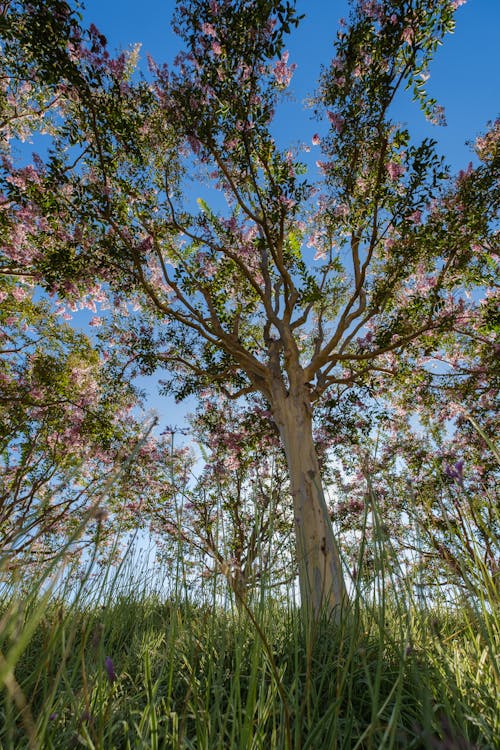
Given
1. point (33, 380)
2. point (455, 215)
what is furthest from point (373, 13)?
point (33, 380)

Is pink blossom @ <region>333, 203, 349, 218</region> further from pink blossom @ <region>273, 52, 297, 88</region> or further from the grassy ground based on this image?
the grassy ground

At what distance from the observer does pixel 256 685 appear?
107 cm

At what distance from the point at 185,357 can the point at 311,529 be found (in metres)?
4.82

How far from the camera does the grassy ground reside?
0.99 metres

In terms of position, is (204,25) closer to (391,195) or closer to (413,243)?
(391,195)

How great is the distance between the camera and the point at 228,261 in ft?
25.8

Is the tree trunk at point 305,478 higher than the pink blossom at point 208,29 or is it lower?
lower

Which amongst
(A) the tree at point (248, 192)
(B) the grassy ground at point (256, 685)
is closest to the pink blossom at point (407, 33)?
(A) the tree at point (248, 192)


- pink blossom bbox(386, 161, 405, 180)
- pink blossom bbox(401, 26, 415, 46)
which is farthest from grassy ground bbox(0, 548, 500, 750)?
pink blossom bbox(386, 161, 405, 180)

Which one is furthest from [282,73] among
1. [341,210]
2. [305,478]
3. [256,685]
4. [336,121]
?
[256,685]

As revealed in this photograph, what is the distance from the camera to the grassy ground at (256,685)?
3.25 feet

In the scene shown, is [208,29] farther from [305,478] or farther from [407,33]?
[305,478]

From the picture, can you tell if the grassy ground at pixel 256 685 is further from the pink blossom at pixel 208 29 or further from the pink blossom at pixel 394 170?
the pink blossom at pixel 208 29

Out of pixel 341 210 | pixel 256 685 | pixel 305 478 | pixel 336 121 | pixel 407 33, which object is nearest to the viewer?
pixel 256 685
